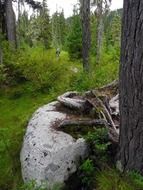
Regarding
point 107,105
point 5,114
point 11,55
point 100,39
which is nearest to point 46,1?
point 100,39

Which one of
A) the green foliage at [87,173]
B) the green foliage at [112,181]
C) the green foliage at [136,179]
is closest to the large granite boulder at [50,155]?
the green foliage at [87,173]

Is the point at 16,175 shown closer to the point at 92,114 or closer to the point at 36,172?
the point at 36,172

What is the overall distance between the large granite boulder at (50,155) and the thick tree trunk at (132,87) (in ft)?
2.64

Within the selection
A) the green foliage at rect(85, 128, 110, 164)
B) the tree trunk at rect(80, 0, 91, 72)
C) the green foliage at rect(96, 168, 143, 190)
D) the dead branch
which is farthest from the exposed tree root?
the tree trunk at rect(80, 0, 91, 72)

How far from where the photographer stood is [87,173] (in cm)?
428

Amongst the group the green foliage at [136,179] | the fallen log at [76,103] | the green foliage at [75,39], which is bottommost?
the green foliage at [136,179]

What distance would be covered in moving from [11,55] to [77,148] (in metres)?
7.94

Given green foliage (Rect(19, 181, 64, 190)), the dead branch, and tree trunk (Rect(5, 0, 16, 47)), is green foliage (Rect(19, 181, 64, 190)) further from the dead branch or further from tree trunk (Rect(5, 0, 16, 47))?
tree trunk (Rect(5, 0, 16, 47))

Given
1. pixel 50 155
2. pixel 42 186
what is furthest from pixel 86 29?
pixel 42 186

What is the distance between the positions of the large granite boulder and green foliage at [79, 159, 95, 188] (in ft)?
0.62

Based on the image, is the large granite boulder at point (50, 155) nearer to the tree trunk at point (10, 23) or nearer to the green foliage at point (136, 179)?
the green foliage at point (136, 179)

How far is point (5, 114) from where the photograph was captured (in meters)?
9.10

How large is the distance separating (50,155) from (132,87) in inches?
63.3

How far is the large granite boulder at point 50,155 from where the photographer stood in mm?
4312
